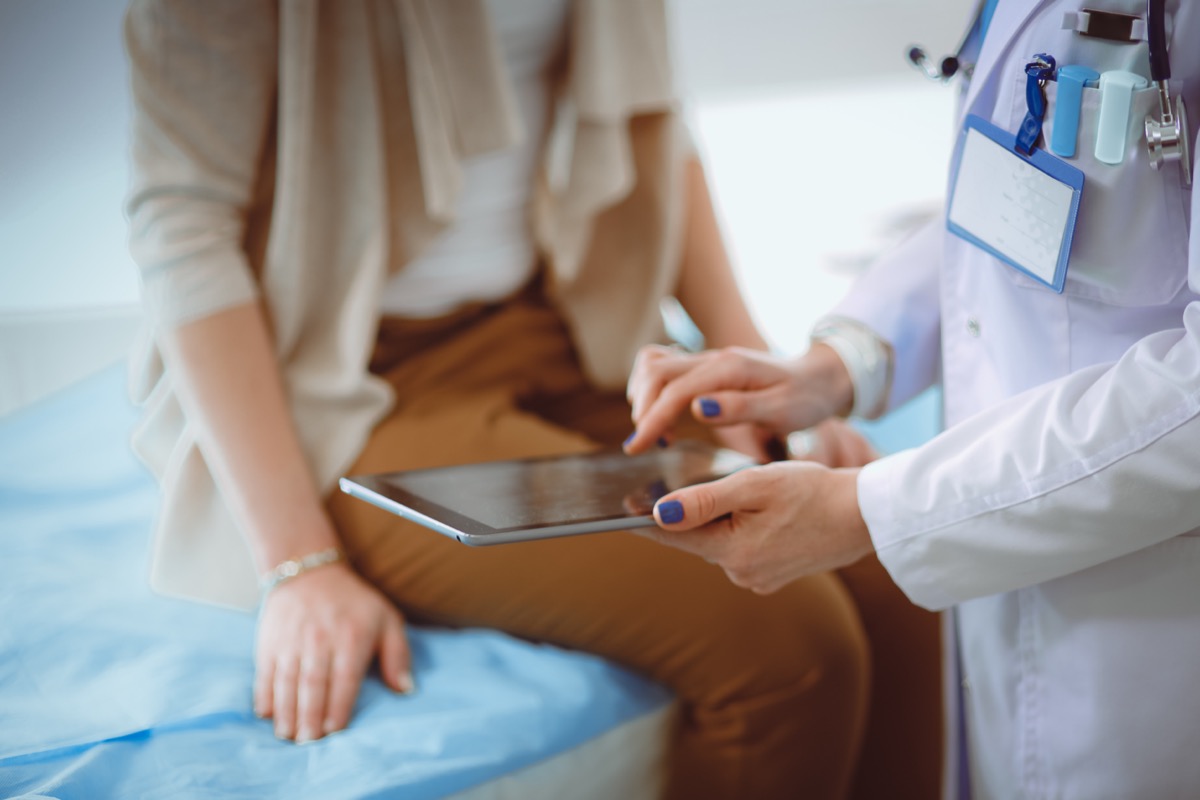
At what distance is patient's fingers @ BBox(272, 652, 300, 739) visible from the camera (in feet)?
2.53

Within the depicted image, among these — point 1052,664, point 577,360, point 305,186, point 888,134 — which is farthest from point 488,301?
point 888,134

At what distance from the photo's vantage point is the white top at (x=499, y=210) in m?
1.06

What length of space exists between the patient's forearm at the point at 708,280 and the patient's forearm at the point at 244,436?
0.60 meters

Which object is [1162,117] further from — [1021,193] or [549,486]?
[549,486]

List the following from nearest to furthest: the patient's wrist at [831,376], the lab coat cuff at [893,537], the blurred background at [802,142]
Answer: the lab coat cuff at [893,537], the patient's wrist at [831,376], the blurred background at [802,142]

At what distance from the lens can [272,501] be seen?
2.86 feet

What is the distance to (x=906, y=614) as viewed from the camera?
3.56 ft

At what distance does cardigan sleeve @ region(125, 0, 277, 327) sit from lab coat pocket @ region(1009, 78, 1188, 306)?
66 cm

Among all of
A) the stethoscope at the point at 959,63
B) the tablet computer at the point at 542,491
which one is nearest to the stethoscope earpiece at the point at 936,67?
the stethoscope at the point at 959,63

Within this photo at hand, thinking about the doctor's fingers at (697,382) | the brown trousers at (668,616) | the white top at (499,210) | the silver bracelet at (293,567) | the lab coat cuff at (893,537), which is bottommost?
the brown trousers at (668,616)

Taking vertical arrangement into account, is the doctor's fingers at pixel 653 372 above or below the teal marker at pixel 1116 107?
below

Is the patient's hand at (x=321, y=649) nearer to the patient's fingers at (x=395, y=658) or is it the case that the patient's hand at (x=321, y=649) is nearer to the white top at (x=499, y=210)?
the patient's fingers at (x=395, y=658)

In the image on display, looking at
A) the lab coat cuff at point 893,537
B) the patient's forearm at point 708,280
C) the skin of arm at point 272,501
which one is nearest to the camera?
the lab coat cuff at point 893,537

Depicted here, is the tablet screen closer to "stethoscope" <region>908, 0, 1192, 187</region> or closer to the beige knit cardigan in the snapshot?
the beige knit cardigan
